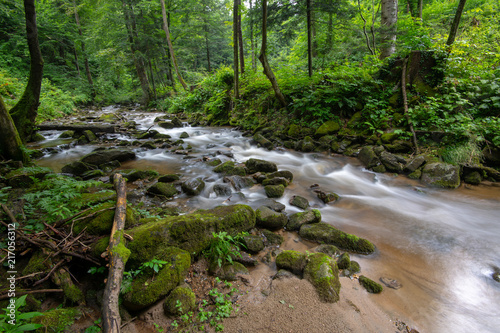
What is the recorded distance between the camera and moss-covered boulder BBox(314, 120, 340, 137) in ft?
30.7

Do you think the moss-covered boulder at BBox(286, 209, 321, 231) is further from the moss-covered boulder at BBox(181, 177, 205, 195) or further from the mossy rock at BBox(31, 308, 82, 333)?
the mossy rock at BBox(31, 308, 82, 333)

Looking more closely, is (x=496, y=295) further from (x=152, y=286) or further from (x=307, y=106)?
(x=307, y=106)

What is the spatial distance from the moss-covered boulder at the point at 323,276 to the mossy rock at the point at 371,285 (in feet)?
1.40

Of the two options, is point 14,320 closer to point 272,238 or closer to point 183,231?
point 183,231

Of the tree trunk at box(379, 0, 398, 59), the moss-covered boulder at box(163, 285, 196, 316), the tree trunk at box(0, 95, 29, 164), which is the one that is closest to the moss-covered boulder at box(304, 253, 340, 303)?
the moss-covered boulder at box(163, 285, 196, 316)

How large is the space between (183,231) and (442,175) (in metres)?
7.07

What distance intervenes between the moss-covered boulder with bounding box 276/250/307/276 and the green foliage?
0.61 meters

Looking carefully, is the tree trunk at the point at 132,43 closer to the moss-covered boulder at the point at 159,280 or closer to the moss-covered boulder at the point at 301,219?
the moss-covered boulder at the point at 301,219

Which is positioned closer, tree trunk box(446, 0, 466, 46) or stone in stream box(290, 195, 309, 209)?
stone in stream box(290, 195, 309, 209)

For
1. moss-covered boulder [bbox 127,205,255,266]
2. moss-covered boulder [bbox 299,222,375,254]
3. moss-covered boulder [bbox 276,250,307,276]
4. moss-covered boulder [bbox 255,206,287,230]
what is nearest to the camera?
moss-covered boulder [bbox 127,205,255,266]

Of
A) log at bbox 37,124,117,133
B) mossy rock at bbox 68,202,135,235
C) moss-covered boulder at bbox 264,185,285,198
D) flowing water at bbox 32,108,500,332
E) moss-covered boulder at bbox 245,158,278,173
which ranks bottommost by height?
flowing water at bbox 32,108,500,332

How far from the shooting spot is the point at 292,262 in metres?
3.15

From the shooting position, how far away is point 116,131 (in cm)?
1229

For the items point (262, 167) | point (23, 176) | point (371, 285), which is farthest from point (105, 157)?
point (371, 285)
